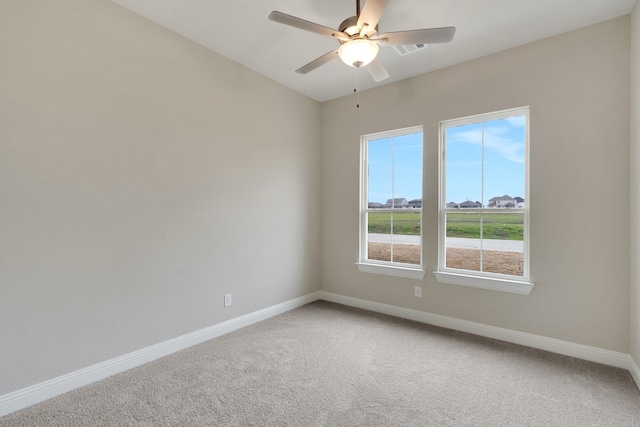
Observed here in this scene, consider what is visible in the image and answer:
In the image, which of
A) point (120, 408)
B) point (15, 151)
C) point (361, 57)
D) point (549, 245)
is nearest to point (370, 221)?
point (549, 245)

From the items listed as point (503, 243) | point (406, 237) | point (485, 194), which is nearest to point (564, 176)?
point (485, 194)

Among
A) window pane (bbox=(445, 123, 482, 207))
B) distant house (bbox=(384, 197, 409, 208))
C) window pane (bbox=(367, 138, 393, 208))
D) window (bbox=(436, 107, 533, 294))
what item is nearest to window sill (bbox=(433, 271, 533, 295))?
window (bbox=(436, 107, 533, 294))

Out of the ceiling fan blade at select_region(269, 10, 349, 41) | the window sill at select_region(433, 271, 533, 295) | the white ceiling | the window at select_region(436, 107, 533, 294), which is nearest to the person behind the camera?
the ceiling fan blade at select_region(269, 10, 349, 41)

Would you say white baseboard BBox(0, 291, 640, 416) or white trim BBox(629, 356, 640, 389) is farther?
white trim BBox(629, 356, 640, 389)

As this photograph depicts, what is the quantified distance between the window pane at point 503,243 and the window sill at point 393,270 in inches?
26.6

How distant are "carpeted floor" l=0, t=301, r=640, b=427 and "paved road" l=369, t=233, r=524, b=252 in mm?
904

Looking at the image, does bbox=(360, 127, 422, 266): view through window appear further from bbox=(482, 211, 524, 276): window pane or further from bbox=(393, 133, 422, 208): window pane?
bbox=(482, 211, 524, 276): window pane

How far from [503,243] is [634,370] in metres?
1.25

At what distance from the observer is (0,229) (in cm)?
175

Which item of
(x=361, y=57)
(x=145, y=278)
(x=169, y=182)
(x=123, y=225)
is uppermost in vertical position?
(x=361, y=57)

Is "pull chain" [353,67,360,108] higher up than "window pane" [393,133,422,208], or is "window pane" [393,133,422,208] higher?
"pull chain" [353,67,360,108]

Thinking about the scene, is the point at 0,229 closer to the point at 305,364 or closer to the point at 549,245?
the point at 305,364

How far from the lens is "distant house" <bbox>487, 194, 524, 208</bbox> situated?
9.30ft

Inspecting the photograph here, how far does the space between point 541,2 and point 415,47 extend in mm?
943
